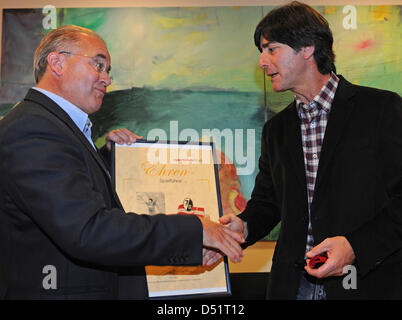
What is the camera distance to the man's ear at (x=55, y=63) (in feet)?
6.36

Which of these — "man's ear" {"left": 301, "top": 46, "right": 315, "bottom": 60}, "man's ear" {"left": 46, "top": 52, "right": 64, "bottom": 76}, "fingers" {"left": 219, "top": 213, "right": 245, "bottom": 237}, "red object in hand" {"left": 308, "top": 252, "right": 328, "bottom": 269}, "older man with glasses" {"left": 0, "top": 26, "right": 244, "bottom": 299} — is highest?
"man's ear" {"left": 301, "top": 46, "right": 315, "bottom": 60}

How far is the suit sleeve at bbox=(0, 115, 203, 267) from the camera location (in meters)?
1.45

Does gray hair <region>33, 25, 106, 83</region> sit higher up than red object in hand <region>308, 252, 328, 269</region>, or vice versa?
gray hair <region>33, 25, 106, 83</region>

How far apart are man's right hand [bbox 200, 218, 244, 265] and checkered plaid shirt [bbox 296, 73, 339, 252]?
1.49 ft

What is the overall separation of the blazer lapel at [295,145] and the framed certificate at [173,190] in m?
0.43

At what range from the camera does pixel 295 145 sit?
2211 mm

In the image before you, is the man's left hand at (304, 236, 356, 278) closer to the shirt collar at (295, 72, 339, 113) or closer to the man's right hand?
the man's right hand

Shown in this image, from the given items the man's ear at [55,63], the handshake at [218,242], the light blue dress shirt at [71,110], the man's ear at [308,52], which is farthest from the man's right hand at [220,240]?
the man's ear at [308,52]

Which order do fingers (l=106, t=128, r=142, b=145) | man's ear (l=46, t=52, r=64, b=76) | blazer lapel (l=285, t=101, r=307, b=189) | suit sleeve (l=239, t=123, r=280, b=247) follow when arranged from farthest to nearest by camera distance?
suit sleeve (l=239, t=123, r=280, b=247) → fingers (l=106, t=128, r=142, b=145) → blazer lapel (l=285, t=101, r=307, b=189) → man's ear (l=46, t=52, r=64, b=76)

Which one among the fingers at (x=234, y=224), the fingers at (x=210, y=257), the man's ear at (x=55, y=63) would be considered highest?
the man's ear at (x=55, y=63)

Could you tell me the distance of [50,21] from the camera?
3.64m

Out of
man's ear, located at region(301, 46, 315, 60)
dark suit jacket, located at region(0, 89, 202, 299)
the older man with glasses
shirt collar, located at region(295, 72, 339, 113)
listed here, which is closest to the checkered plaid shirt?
shirt collar, located at region(295, 72, 339, 113)

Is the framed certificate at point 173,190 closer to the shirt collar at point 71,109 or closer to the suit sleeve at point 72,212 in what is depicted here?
the shirt collar at point 71,109
